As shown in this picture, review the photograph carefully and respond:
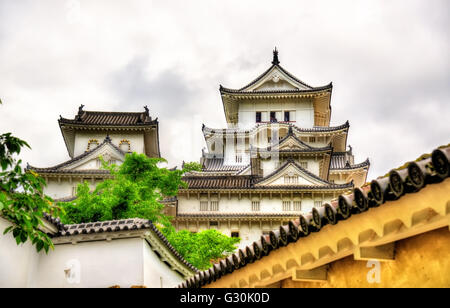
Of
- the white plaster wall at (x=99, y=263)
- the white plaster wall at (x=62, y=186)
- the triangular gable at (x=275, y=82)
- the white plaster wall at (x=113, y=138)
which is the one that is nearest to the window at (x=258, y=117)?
the triangular gable at (x=275, y=82)

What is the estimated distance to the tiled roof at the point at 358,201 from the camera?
3678 mm

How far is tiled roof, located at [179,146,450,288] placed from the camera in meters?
3.68

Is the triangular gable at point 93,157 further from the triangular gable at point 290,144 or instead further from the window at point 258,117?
the window at point 258,117

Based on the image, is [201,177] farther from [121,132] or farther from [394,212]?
[394,212]

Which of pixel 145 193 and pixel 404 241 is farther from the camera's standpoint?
pixel 145 193

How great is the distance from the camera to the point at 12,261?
1046cm

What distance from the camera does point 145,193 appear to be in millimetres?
21203

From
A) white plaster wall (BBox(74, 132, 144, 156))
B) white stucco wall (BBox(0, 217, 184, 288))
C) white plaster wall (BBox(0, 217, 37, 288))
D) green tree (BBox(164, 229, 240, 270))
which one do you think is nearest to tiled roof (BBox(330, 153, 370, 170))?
white plaster wall (BBox(74, 132, 144, 156))

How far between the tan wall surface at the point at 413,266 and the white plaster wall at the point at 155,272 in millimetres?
7018

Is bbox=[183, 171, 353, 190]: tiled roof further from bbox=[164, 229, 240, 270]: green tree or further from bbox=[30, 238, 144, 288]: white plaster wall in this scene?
bbox=[30, 238, 144, 288]: white plaster wall

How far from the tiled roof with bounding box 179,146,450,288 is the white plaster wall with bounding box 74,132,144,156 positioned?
34.9m

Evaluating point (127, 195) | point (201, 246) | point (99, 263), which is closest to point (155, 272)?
point (99, 263)

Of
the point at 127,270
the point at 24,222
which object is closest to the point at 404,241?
the point at 24,222
